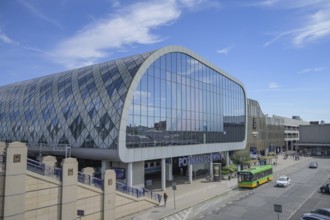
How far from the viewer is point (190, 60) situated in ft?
158

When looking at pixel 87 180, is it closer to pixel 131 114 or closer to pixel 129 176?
pixel 129 176

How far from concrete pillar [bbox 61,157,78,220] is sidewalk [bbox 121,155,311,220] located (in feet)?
19.4

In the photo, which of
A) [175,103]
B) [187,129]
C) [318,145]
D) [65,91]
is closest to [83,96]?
[65,91]

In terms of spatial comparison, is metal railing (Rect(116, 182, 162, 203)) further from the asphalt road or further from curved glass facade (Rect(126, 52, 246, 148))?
curved glass facade (Rect(126, 52, 246, 148))

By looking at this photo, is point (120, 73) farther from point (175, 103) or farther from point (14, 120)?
point (14, 120)

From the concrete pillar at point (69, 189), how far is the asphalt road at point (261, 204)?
8.78 metres

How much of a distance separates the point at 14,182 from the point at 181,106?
96.4 feet

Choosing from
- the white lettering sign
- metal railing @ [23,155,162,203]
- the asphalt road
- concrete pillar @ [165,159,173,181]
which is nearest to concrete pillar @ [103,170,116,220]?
metal railing @ [23,155,162,203]

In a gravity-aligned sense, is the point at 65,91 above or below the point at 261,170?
above

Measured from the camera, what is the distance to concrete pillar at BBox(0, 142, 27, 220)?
716 inches

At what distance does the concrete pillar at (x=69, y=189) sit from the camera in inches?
873

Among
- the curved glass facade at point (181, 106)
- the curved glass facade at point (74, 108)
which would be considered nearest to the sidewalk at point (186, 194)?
the curved glass facade at point (181, 106)

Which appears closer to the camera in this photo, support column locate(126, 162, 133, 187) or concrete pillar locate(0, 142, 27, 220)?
concrete pillar locate(0, 142, 27, 220)

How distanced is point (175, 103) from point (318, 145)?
9547 cm
